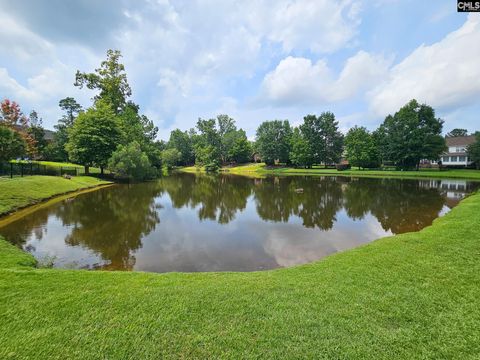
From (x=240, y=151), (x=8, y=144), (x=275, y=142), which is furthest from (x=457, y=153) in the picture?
(x=8, y=144)

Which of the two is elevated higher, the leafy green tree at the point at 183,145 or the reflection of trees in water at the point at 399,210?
the leafy green tree at the point at 183,145

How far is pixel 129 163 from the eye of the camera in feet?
113

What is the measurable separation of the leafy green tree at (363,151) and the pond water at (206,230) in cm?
3599

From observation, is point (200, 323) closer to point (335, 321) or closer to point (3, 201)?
point (335, 321)

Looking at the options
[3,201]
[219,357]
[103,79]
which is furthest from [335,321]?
[103,79]

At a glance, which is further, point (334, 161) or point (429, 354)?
point (334, 161)

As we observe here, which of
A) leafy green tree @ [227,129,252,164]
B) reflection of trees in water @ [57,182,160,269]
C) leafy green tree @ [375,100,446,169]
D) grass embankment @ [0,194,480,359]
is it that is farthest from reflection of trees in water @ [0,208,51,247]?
leafy green tree @ [227,129,252,164]

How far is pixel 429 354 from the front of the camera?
10.7 feet

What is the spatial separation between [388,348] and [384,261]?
3.48 metres

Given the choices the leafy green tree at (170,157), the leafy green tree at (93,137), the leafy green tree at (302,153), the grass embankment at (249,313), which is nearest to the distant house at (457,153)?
the leafy green tree at (302,153)

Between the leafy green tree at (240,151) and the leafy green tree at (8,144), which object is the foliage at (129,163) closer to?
the leafy green tree at (8,144)

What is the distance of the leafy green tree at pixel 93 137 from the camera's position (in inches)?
1316

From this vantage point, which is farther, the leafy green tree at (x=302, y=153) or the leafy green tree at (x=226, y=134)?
the leafy green tree at (x=226, y=134)

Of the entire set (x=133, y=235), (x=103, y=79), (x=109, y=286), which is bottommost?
(x=133, y=235)
